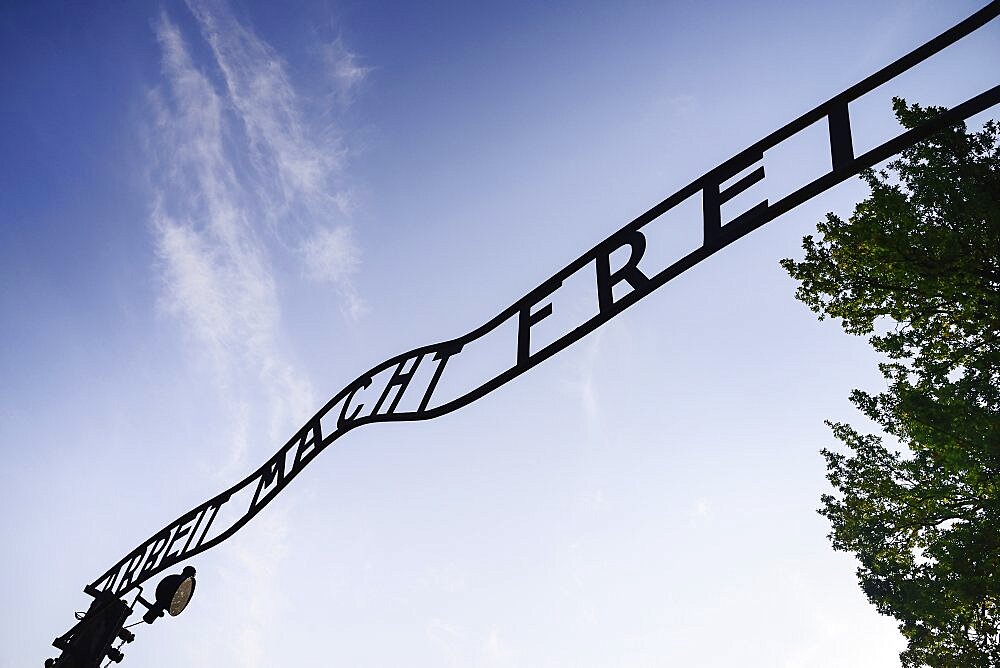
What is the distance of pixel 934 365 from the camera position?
7.54m

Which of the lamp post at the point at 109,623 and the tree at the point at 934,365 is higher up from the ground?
the tree at the point at 934,365

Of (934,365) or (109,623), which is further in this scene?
(934,365)

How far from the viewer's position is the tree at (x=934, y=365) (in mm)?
6379

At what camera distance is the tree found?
251 inches

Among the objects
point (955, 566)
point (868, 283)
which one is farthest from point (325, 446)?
point (955, 566)

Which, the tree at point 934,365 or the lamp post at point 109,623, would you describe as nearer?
the lamp post at point 109,623

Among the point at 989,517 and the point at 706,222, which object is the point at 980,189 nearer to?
the point at 989,517

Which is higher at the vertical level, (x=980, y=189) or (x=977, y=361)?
(x=980, y=189)

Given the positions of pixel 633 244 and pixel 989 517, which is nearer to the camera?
pixel 633 244

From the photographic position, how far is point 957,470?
6.54m

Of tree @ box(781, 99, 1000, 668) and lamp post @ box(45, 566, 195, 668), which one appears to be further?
tree @ box(781, 99, 1000, 668)

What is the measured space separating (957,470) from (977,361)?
1.54 m

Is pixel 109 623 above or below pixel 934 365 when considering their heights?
below

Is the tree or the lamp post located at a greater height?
the tree
